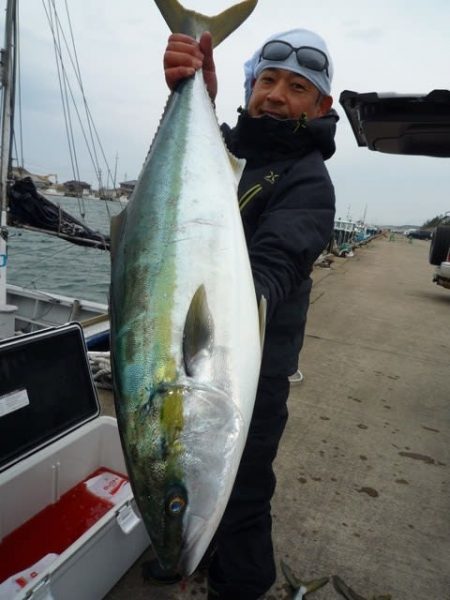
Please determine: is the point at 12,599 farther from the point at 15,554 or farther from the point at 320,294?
the point at 320,294

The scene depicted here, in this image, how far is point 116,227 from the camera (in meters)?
1.31

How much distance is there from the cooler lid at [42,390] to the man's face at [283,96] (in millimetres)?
1377

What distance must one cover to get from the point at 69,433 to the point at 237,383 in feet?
4.97

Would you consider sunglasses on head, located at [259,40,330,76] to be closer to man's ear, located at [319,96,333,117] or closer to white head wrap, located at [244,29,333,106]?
white head wrap, located at [244,29,333,106]

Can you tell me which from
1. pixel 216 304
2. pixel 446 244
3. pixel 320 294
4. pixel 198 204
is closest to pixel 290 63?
pixel 198 204

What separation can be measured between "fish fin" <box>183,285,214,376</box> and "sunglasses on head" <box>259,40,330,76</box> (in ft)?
3.71

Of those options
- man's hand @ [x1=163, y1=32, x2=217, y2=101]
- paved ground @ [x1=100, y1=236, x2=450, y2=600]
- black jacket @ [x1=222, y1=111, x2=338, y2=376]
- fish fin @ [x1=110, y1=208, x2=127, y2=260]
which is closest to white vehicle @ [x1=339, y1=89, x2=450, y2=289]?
black jacket @ [x1=222, y1=111, x2=338, y2=376]

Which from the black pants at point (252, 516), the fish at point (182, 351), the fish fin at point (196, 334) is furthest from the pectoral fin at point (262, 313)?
the black pants at point (252, 516)

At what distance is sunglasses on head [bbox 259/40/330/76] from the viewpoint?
5.58ft

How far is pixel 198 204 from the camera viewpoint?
125 centimetres

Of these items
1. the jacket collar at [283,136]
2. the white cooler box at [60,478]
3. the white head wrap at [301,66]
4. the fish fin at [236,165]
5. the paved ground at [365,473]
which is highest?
the white head wrap at [301,66]

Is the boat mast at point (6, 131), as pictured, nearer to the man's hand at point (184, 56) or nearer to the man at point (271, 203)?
the man at point (271, 203)

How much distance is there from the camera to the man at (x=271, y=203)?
1.45 m

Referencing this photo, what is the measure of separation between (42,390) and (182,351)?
1370 mm
